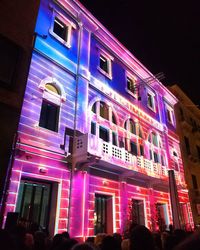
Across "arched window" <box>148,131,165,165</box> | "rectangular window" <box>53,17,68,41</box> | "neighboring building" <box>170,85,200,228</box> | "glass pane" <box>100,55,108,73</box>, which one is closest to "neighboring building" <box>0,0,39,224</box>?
"rectangular window" <box>53,17,68,41</box>

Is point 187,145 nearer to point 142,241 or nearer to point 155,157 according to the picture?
point 155,157

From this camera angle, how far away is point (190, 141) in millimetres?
24562

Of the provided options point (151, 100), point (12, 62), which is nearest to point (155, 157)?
point (151, 100)

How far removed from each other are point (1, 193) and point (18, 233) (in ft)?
12.3

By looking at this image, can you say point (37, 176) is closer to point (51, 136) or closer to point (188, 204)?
point (51, 136)

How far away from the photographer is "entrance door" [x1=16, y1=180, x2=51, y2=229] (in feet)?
28.3

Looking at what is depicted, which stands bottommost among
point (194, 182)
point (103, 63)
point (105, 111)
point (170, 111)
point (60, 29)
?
point (194, 182)

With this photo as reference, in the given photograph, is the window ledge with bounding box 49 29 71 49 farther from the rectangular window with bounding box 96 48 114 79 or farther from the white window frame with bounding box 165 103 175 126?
the white window frame with bounding box 165 103 175 126

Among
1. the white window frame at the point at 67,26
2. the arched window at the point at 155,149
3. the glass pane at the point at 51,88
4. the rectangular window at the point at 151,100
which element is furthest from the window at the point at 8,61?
the rectangular window at the point at 151,100

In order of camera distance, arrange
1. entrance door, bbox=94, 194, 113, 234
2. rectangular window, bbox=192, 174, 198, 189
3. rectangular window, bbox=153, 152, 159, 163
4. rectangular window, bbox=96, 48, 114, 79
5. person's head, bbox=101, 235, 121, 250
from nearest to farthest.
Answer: person's head, bbox=101, 235, 121, 250 → entrance door, bbox=94, 194, 113, 234 → rectangular window, bbox=96, 48, 114, 79 → rectangular window, bbox=153, 152, 159, 163 → rectangular window, bbox=192, 174, 198, 189

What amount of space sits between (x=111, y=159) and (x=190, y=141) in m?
16.0

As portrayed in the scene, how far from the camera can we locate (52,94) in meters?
10.9

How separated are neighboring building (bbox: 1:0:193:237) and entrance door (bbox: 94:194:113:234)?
49 millimetres

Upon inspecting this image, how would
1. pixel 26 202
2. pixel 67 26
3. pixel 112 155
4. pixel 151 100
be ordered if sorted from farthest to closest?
pixel 151 100 < pixel 67 26 < pixel 112 155 < pixel 26 202
